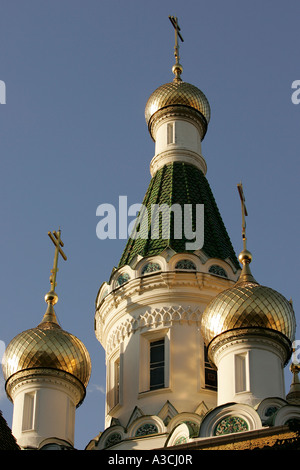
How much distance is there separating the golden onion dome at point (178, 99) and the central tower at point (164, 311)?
120 centimetres

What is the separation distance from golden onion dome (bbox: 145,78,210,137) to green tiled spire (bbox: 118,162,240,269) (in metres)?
1.38

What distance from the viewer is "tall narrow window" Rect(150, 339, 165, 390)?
67.1ft

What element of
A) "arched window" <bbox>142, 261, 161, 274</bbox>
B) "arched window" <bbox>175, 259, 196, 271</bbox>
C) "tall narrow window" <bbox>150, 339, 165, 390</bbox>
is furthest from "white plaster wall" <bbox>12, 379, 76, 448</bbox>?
"arched window" <bbox>175, 259, 196, 271</bbox>

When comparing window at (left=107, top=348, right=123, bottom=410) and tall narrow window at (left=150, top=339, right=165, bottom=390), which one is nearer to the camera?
tall narrow window at (left=150, top=339, right=165, bottom=390)

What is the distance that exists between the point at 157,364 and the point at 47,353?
1823 millimetres

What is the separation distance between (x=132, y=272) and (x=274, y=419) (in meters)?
4.89

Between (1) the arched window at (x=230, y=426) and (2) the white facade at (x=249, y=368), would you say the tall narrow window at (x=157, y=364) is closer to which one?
(2) the white facade at (x=249, y=368)

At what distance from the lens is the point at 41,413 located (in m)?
19.7

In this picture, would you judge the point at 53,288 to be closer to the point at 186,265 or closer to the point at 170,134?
the point at 186,265

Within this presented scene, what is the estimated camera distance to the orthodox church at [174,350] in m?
18.3

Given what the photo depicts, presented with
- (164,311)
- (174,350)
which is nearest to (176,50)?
(164,311)

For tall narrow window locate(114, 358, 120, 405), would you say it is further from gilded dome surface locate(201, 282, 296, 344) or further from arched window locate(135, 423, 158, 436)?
gilded dome surface locate(201, 282, 296, 344)

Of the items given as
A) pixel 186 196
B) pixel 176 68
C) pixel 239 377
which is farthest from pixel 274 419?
pixel 176 68
